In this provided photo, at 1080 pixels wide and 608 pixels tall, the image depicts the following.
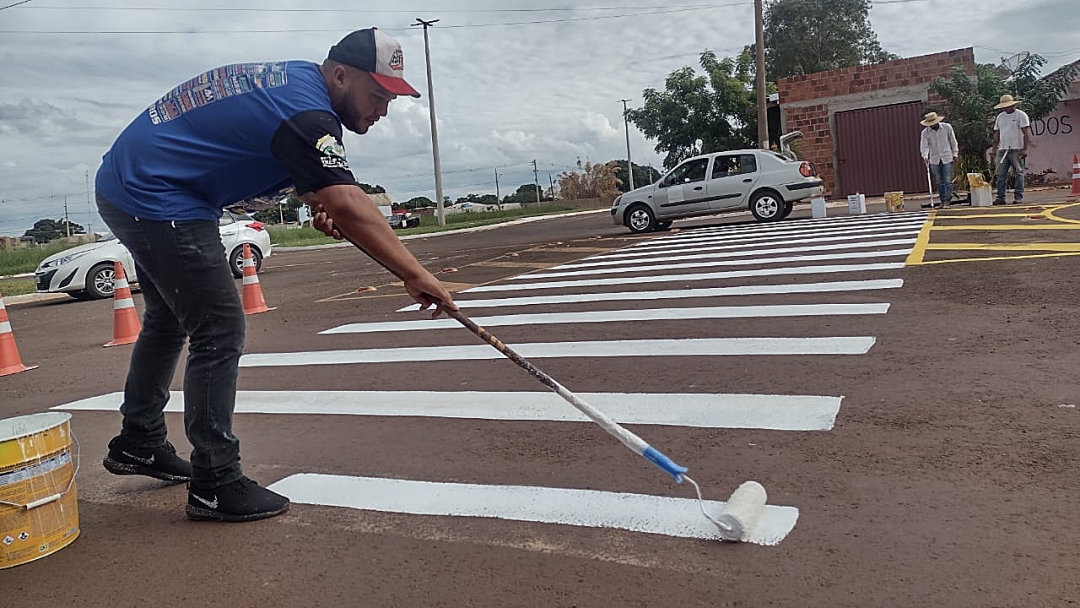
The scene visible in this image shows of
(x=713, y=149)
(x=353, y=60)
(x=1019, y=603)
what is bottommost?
(x=1019, y=603)

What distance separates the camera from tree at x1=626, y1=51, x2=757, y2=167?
33.1m

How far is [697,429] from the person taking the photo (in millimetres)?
3902

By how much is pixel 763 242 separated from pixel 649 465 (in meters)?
9.14

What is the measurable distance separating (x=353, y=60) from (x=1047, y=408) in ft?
10.8

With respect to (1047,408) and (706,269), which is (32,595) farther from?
(706,269)

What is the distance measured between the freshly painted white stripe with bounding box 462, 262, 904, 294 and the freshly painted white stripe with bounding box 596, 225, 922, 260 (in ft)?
7.89

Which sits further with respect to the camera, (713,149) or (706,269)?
(713,149)

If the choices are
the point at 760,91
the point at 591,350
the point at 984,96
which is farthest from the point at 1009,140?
the point at 591,350

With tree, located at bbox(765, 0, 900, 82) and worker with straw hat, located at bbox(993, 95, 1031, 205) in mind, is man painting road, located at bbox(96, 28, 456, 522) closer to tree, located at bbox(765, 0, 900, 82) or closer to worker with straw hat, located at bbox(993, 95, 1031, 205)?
worker with straw hat, located at bbox(993, 95, 1031, 205)

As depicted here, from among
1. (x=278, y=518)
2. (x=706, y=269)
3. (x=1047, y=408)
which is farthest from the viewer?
(x=706, y=269)

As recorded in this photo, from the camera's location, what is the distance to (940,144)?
14984 mm

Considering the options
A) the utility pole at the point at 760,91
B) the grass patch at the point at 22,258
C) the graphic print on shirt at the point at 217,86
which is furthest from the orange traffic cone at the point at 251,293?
the grass patch at the point at 22,258

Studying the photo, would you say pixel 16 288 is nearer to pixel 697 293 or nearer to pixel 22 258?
pixel 22 258

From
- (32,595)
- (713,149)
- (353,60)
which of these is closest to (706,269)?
(353,60)
